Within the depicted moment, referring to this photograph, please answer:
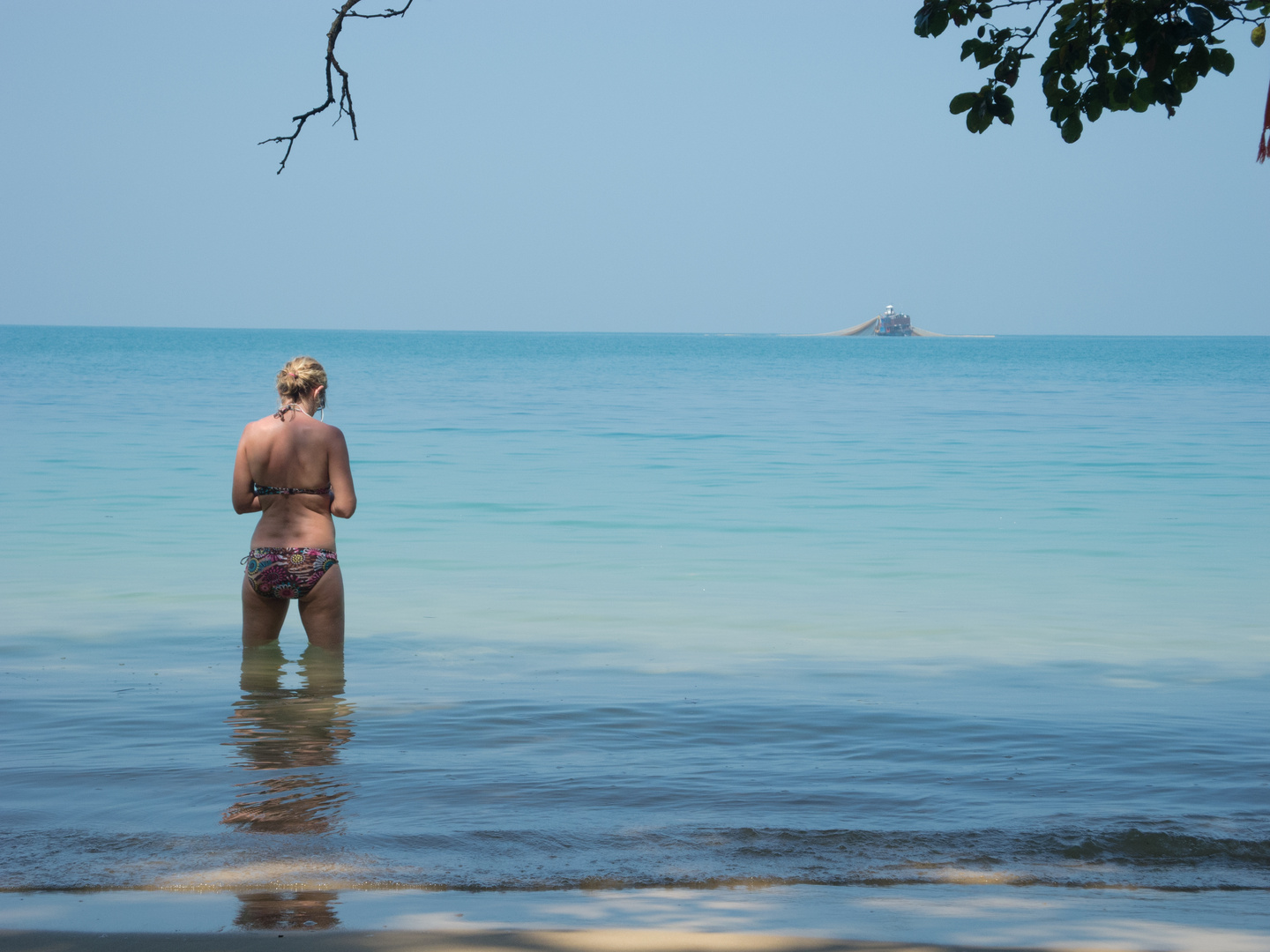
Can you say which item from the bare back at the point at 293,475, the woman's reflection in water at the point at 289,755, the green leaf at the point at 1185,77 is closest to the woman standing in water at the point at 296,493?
the bare back at the point at 293,475

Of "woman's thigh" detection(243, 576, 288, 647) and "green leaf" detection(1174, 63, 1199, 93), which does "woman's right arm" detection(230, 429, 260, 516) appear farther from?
"green leaf" detection(1174, 63, 1199, 93)

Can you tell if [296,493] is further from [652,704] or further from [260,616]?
[652,704]

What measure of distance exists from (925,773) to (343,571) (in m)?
6.26

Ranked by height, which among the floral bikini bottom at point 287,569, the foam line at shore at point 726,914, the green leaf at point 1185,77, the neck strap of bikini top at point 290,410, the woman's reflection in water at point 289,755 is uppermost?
the green leaf at point 1185,77

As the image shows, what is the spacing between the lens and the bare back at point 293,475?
5672 mm

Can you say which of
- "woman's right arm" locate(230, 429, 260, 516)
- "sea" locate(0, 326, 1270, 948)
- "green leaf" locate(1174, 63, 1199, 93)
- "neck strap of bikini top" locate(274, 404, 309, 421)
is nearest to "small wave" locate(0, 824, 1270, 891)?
"sea" locate(0, 326, 1270, 948)

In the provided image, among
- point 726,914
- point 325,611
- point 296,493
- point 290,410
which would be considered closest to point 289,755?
point 325,611

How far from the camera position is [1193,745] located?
5.32 meters

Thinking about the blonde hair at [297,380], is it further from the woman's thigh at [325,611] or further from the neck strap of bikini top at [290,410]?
the woman's thigh at [325,611]

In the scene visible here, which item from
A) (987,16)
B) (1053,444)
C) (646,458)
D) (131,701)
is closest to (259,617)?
(131,701)

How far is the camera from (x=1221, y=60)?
371 cm

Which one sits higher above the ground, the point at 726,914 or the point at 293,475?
the point at 293,475

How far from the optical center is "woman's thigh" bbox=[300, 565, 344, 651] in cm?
Result: 586

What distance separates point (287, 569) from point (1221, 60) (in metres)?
4.15
